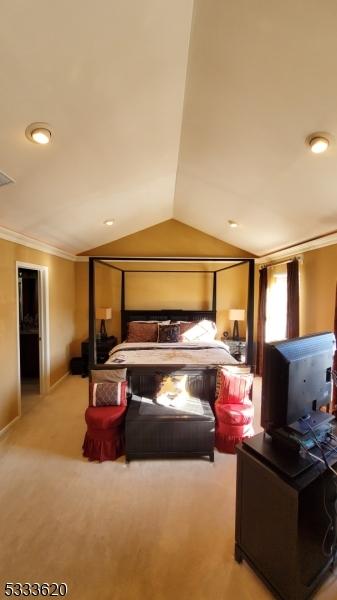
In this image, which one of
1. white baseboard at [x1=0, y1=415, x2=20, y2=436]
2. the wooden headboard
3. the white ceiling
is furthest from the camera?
the wooden headboard

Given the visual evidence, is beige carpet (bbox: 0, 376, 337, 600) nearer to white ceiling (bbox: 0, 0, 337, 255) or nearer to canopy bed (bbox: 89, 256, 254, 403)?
canopy bed (bbox: 89, 256, 254, 403)

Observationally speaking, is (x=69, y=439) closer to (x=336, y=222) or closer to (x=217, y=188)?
(x=217, y=188)

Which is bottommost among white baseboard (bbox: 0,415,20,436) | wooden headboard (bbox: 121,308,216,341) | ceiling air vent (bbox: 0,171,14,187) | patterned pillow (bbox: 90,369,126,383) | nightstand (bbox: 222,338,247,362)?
white baseboard (bbox: 0,415,20,436)

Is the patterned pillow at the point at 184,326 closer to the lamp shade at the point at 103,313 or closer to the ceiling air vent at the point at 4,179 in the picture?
the lamp shade at the point at 103,313

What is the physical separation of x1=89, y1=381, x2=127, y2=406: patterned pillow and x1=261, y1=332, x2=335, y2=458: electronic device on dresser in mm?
1653

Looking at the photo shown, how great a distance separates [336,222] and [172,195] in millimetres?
2133

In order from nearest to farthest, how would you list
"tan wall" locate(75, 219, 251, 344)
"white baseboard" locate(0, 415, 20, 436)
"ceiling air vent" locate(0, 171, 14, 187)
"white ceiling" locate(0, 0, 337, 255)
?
"white ceiling" locate(0, 0, 337, 255) → "ceiling air vent" locate(0, 171, 14, 187) → "white baseboard" locate(0, 415, 20, 436) → "tan wall" locate(75, 219, 251, 344)

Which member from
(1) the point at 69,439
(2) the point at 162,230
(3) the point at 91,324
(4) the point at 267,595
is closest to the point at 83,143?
(3) the point at 91,324

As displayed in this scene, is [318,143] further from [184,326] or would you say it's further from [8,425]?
[8,425]

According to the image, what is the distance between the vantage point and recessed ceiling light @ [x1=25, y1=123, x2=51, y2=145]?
66.1 inches

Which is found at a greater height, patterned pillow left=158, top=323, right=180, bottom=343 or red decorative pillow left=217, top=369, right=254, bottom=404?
patterned pillow left=158, top=323, right=180, bottom=343

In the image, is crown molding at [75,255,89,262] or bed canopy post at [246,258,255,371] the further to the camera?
crown molding at [75,255,89,262]

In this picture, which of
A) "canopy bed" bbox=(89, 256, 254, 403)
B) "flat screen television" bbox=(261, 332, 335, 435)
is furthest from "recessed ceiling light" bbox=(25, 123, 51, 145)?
"flat screen television" bbox=(261, 332, 335, 435)

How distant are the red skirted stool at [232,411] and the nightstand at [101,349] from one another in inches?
101
